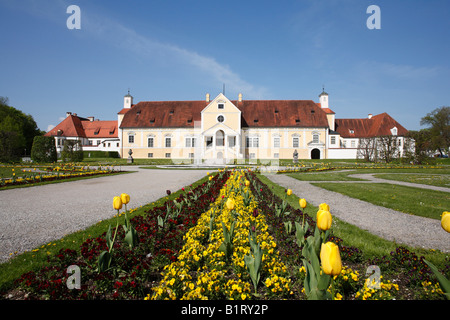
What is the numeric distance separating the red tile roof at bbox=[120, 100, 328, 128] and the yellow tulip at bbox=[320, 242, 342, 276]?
40.2 meters

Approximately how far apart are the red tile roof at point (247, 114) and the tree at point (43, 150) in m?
17.2

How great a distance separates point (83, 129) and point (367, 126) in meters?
59.4

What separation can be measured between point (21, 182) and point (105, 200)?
6.21 meters

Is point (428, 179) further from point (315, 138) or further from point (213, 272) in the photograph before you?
point (315, 138)

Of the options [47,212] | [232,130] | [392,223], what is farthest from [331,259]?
[232,130]

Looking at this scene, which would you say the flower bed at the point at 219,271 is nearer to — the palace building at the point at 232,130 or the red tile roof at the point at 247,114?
the palace building at the point at 232,130

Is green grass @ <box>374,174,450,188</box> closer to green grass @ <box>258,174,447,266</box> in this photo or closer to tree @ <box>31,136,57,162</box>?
green grass @ <box>258,174,447,266</box>

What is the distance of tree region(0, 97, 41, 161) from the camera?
25.8 meters

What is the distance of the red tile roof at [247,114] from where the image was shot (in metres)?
41.5

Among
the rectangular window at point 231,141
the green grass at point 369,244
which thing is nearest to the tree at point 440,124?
the rectangular window at point 231,141

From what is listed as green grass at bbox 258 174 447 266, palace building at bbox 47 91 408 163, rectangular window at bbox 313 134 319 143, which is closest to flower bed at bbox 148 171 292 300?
green grass at bbox 258 174 447 266

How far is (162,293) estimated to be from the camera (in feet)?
7.95
